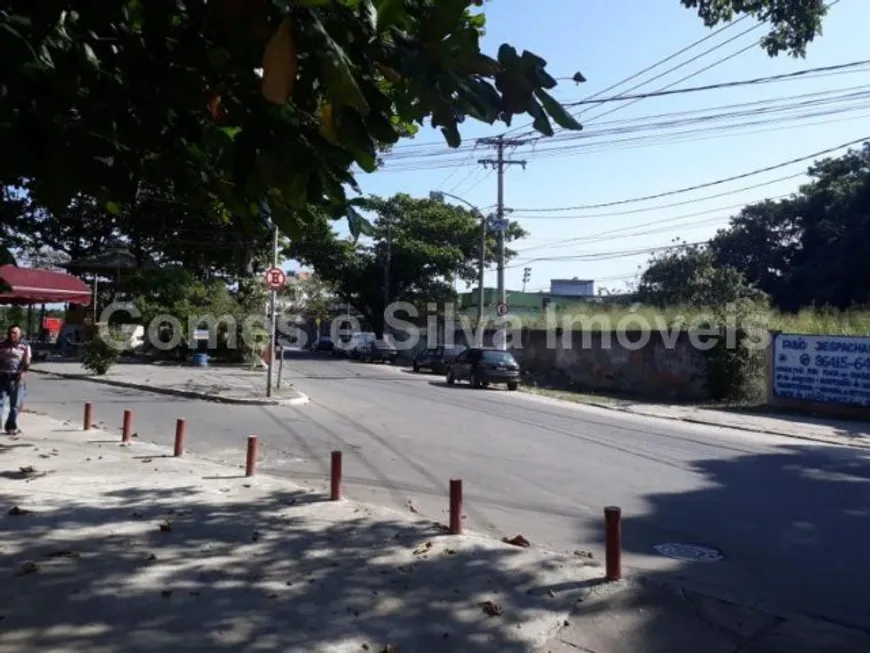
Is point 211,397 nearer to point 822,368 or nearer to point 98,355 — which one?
point 98,355

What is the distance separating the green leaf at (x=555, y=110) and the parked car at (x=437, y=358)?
3260cm

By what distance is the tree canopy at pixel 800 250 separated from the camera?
135 ft

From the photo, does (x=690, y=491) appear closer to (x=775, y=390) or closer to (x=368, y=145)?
(x=368, y=145)

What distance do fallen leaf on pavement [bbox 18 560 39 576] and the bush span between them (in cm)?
1968

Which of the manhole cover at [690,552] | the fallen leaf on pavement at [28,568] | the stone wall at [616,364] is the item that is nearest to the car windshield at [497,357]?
the stone wall at [616,364]

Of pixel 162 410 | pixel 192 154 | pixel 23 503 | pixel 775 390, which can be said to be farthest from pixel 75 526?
pixel 775 390

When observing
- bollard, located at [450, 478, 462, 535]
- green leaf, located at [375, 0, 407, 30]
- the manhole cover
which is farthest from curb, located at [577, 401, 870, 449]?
green leaf, located at [375, 0, 407, 30]

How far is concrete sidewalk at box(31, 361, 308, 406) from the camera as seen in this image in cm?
1912

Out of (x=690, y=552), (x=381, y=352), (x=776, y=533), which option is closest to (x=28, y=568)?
(x=690, y=552)

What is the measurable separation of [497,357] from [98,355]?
13.1 meters

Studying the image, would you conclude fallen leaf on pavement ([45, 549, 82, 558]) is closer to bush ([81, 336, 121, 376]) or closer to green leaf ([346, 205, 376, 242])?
green leaf ([346, 205, 376, 242])

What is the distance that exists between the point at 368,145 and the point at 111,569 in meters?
4.08

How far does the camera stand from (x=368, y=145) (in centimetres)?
312

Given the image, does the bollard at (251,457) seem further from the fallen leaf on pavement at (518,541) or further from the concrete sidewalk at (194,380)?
the concrete sidewalk at (194,380)
